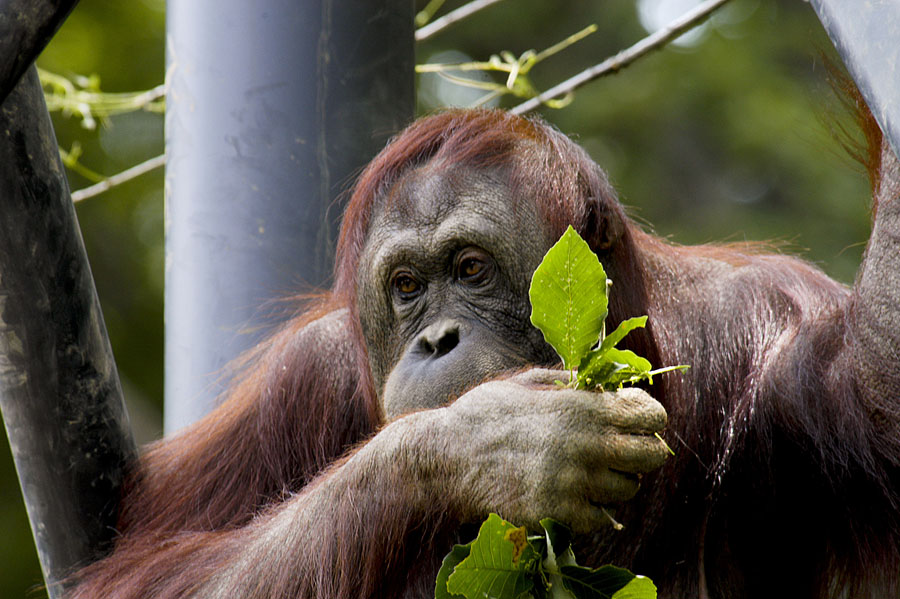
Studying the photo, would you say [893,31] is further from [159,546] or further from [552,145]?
[159,546]

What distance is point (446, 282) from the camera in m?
2.51

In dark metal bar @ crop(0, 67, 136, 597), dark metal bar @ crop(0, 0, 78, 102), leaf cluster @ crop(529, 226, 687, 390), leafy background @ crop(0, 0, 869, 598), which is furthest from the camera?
leafy background @ crop(0, 0, 869, 598)

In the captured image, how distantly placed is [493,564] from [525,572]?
0.22 feet

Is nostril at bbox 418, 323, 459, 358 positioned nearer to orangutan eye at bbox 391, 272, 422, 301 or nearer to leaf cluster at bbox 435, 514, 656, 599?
orangutan eye at bbox 391, 272, 422, 301

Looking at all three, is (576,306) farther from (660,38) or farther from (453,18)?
(453,18)

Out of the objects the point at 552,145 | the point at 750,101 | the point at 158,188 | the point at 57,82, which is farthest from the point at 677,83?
the point at 552,145

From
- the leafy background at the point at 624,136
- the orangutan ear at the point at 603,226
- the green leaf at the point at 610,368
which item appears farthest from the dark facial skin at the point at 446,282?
the leafy background at the point at 624,136

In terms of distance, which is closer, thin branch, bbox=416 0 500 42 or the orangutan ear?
the orangutan ear

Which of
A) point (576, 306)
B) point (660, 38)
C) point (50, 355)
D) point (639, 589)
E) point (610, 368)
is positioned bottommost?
point (639, 589)

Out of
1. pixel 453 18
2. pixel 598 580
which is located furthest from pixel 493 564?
pixel 453 18

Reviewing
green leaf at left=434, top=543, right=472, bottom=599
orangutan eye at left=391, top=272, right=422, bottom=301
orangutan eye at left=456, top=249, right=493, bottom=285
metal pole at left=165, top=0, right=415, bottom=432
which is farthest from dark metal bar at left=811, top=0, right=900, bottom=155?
metal pole at left=165, top=0, right=415, bottom=432

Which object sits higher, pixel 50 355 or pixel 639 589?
pixel 50 355

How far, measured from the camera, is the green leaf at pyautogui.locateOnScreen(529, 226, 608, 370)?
177 cm

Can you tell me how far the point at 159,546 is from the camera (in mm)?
2760
